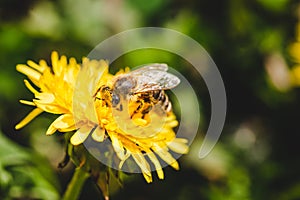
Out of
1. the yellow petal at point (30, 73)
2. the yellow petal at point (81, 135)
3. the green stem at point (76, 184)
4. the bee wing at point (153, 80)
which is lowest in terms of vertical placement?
the green stem at point (76, 184)

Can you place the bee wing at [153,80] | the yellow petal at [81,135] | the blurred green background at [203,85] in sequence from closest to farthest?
the yellow petal at [81,135]
the bee wing at [153,80]
the blurred green background at [203,85]

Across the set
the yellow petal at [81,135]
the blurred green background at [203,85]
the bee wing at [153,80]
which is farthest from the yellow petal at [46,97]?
the blurred green background at [203,85]

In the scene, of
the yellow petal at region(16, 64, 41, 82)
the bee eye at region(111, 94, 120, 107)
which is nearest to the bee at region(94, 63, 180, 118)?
the bee eye at region(111, 94, 120, 107)

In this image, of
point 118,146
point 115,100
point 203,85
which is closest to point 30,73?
point 115,100

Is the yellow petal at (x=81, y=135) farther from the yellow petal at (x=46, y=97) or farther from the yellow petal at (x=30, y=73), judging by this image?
the yellow petal at (x=30, y=73)

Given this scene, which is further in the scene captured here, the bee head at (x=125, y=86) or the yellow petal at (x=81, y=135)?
the bee head at (x=125, y=86)

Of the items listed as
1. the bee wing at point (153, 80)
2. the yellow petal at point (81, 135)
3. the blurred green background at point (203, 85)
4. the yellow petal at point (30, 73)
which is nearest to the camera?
the yellow petal at point (81, 135)

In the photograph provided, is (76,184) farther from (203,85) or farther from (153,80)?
(203,85)

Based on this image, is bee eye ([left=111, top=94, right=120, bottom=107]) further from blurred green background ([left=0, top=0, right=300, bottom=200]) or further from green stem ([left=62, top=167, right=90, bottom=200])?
blurred green background ([left=0, top=0, right=300, bottom=200])

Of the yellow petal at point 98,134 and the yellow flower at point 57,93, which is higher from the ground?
the yellow flower at point 57,93
